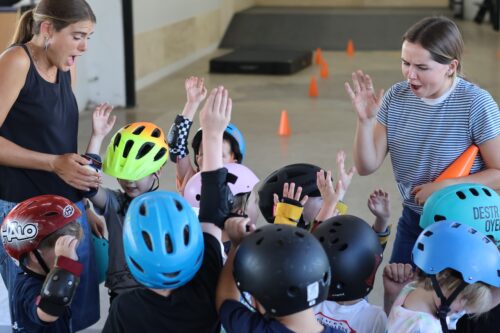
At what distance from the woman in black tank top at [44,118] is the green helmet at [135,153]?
313 mm

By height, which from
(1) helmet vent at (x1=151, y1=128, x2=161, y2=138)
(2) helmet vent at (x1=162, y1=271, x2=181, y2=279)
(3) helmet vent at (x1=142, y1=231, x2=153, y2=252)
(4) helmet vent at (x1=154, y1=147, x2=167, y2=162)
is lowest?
(4) helmet vent at (x1=154, y1=147, x2=167, y2=162)

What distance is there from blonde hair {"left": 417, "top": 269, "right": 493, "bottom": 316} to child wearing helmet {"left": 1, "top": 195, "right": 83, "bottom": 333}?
1.31 metres

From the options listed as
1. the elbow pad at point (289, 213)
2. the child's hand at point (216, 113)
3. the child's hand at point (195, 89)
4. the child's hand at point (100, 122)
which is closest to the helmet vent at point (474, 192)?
the elbow pad at point (289, 213)

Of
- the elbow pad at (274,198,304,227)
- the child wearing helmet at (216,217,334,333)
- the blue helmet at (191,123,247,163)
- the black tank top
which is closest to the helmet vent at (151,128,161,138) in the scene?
the blue helmet at (191,123,247,163)

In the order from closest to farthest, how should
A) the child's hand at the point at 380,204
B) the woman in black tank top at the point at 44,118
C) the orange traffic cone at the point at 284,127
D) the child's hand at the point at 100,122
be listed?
the woman in black tank top at the point at 44,118 < the child's hand at the point at 380,204 < the child's hand at the point at 100,122 < the orange traffic cone at the point at 284,127

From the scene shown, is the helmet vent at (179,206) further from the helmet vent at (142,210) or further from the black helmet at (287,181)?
the black helmet at (287,181)

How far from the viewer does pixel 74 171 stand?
128 inches

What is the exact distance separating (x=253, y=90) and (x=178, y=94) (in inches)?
47.6

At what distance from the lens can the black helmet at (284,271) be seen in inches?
89.5

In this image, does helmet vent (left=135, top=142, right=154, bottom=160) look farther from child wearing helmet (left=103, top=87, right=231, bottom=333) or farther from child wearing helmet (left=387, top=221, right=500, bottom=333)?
child wearing helmet (left=387, top=221, right=500, bottom=333)

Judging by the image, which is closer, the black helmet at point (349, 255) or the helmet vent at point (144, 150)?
the black helmet at point (349, 255)

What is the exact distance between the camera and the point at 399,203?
22.6ft

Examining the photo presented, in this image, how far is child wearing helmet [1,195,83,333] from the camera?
9.32 feet

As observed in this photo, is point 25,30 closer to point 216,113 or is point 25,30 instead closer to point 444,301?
point 216,113
